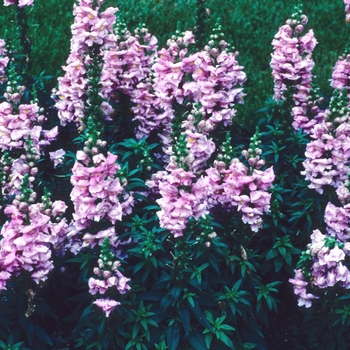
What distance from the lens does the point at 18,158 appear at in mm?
4914

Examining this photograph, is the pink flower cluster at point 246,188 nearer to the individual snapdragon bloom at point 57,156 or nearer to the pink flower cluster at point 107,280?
the pink flower cluster at point 107,280

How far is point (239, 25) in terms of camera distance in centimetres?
973

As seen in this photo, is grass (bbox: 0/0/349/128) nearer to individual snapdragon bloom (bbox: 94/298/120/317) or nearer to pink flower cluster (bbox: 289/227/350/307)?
pink flower cluster (bbox: 289/227/350/307)

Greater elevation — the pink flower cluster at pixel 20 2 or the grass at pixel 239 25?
the grass at pixel 239 25

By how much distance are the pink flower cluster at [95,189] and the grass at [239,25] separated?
435cm

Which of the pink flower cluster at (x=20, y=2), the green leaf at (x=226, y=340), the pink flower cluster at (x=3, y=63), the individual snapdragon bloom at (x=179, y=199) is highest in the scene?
the pink flower cluster at (x=20, y=2)

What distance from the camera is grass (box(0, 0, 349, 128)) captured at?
28.4 feet

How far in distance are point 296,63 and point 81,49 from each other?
1.81m

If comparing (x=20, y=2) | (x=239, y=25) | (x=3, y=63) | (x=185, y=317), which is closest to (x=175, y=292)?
(x=185, y=317)

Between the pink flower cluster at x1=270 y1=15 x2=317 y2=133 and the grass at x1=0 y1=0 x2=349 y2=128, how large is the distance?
2.57 metres

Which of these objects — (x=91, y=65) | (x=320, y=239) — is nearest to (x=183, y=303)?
(x=320, y=239)

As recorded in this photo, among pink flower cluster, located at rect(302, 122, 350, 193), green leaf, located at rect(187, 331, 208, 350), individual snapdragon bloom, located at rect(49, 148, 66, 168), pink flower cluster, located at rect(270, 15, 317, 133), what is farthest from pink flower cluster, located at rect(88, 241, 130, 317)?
pink flower cluster, located at rect(270, 15, 317, 133)

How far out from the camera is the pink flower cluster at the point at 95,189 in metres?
3.98

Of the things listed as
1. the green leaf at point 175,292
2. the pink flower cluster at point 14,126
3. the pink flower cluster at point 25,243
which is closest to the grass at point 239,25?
the pink flower cluster at point 14,126
